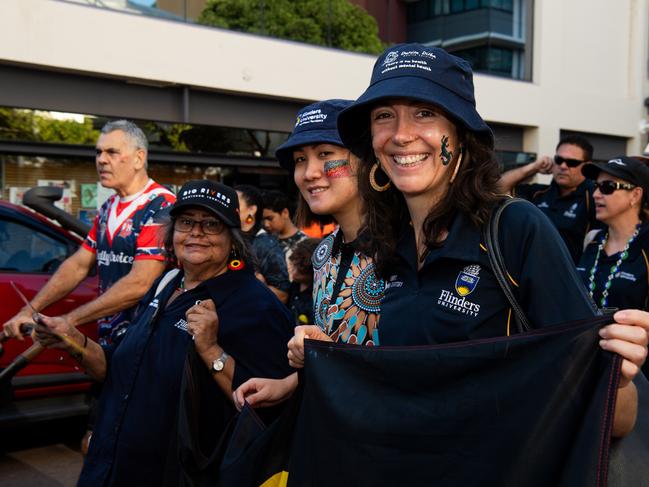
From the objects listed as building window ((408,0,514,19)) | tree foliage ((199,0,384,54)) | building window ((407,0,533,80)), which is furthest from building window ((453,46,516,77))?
tree foliage ((199,0,384,54))

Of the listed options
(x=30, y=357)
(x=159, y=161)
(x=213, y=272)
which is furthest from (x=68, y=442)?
(x=159, y=161)

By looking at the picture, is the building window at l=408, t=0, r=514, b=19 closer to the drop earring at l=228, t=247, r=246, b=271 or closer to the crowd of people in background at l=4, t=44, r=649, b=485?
the crowd of people in background at l=4, t=44, r=649, b=485

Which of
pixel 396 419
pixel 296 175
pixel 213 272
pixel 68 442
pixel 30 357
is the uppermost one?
pixel 296 175

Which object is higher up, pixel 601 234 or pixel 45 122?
pixel 45 122

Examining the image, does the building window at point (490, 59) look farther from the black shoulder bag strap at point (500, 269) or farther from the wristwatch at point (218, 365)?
the black shoulder bag strap at point (500, 269)

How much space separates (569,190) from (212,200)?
376 cm

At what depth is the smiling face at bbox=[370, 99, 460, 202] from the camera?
2.01 metres

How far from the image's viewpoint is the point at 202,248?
322 centimetres

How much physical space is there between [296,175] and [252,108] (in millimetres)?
10329

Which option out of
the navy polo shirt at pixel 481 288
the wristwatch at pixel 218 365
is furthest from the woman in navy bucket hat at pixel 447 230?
the wristwatch at pixel 218 365

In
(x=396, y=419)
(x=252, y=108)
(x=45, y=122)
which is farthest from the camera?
(x=252, y=108)

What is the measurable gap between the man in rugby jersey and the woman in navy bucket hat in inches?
89.2

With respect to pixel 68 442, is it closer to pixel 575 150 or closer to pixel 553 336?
pixel 575 150

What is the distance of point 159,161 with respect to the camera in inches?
472
